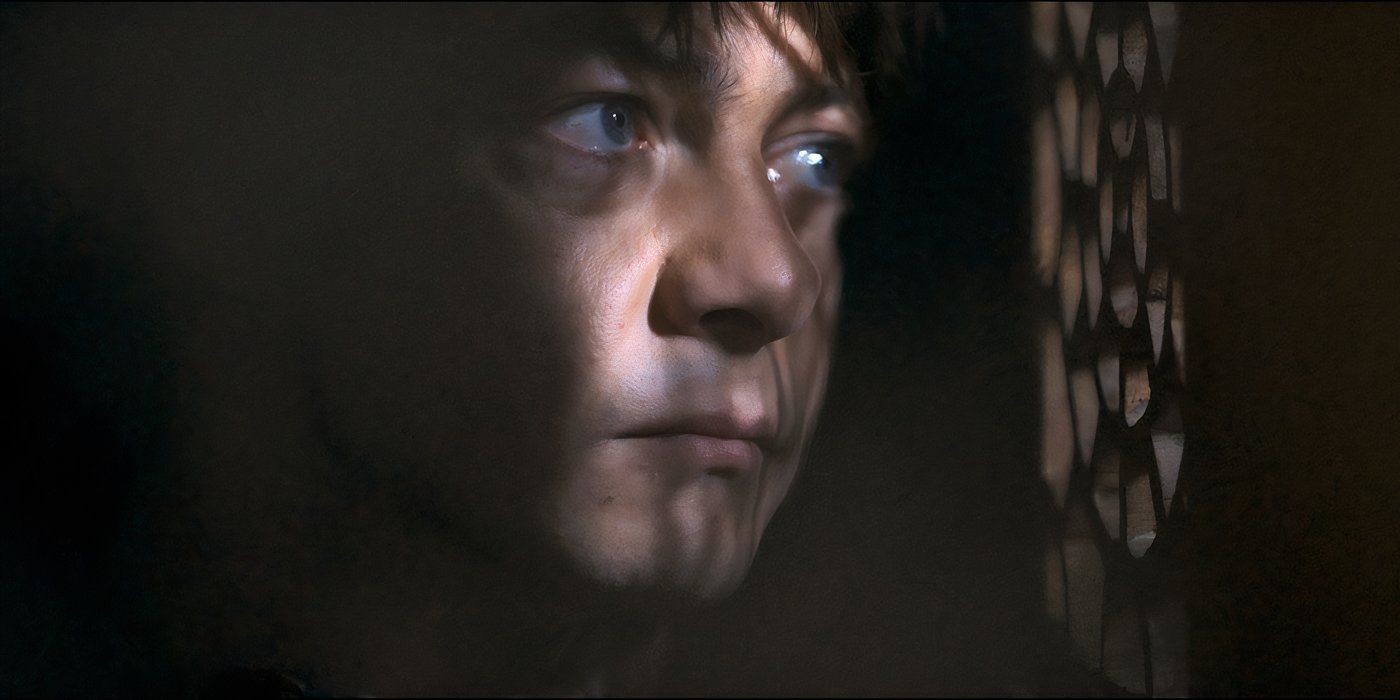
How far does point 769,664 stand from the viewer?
2.30 feet

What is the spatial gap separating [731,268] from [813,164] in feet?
0.39

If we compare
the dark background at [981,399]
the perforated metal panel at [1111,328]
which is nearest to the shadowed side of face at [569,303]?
the dark background at [981,399]

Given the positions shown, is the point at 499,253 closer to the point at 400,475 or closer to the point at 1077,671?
the point at 400,475

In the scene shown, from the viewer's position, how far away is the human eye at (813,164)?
2.21 ft

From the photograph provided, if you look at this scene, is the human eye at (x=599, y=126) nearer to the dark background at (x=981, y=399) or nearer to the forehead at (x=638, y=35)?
the forehead at (x=638, y=35)

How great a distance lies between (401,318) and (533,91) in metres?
0.16

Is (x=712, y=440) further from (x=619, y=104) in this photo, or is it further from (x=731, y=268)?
(x=619, y=104)

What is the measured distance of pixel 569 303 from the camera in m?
0.60

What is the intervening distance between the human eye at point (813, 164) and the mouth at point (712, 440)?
0.16 meters

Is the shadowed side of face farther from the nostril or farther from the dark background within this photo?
the dark background

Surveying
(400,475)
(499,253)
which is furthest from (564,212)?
(400,475)

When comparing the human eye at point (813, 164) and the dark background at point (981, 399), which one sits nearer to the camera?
the dark background at point (981, 399)

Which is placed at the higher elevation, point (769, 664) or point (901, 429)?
point (901, 429)

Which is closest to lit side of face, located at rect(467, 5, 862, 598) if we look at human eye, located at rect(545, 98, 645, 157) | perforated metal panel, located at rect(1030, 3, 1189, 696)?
human eye, located at rect(545, 98, 645, 157)
